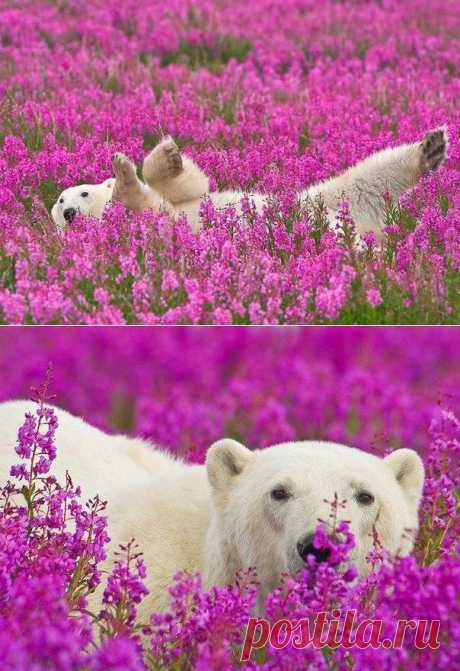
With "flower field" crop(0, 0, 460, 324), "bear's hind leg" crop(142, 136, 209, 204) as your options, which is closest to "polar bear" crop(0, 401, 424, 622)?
"flower field" crop(0, 0, 460, 324)

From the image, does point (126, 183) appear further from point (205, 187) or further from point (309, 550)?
point (309, 550)

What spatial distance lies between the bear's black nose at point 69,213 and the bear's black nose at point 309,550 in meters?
3.48

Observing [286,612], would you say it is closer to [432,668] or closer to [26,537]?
[432,668]

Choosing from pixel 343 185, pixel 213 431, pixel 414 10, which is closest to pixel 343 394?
pixel 213 431

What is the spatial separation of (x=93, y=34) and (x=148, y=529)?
9.66 meters

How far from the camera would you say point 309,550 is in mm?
3545

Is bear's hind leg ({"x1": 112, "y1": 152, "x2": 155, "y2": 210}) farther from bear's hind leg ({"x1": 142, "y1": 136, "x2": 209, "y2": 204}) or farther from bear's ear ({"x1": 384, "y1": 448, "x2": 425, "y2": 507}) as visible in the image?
bear's ear ({"x1": 384, "y1": 448, "x2": 425, "y2": 507})

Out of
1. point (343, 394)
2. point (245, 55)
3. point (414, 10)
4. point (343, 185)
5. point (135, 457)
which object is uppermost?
point (414, 10)

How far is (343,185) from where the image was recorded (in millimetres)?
7090

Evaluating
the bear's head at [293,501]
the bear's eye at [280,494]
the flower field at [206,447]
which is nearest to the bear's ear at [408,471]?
the bear's head at [293,501]

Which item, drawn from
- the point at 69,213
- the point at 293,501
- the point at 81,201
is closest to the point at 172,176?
the point at 81,201

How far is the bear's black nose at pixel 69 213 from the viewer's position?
666cm

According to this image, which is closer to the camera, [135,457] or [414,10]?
[135,457]

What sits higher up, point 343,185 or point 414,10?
point 414,10
